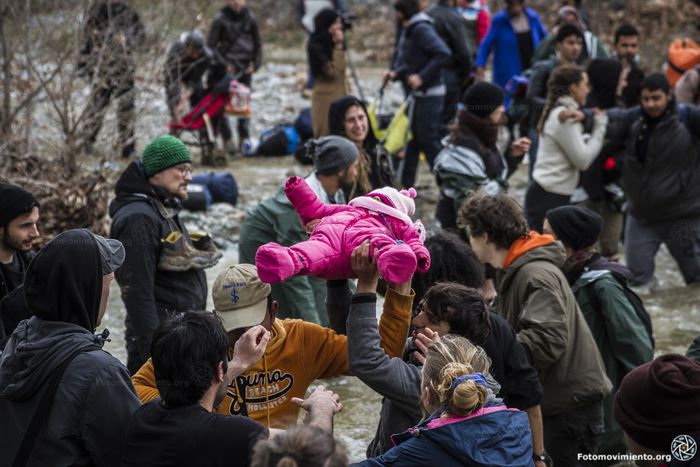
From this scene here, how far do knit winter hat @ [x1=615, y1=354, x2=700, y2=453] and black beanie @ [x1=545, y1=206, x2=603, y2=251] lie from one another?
2003 mm

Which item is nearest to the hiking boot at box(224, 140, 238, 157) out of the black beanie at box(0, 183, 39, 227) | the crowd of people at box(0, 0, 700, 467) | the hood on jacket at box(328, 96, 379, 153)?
the crowd of people at box(0, 0, 700, 467)

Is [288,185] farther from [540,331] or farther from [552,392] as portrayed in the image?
[552,392]

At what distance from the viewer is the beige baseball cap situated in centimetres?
346

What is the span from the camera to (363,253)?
3.31 m

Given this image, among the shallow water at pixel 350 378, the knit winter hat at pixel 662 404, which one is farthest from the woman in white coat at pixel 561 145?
the knit winter hat at pixel 662 404

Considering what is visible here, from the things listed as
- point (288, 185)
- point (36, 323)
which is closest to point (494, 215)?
point (288, 185)

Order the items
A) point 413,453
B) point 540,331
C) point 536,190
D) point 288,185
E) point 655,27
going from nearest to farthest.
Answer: point 413,453 → point 288,185 → point 540,331 → point 536,190 → point 655,27

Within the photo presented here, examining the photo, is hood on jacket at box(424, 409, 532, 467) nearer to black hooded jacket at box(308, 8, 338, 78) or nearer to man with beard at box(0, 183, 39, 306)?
man with beard at box(0, 183, 39, 306)

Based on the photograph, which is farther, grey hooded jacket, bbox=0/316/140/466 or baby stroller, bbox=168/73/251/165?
baby stroller, bbox=168/73/251/165

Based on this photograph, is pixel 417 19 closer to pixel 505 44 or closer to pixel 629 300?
pixel 505 44

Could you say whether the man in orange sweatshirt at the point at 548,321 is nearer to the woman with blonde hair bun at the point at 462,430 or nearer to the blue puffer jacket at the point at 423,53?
the woman with blonde hair bun at the point at 462,430

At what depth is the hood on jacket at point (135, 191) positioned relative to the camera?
16.1ft

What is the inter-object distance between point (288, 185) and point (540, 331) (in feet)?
4.63

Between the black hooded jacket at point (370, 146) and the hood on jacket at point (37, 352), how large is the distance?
3.52m
